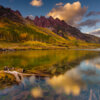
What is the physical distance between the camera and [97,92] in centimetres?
1337

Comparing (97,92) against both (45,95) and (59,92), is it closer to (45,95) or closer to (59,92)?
(59,92)

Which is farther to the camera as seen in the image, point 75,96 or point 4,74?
point 4,74

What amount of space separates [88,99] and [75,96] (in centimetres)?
156

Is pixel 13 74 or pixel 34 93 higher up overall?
pixel 13 74

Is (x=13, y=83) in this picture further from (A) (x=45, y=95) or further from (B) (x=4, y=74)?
(A) (x=45, y=95)

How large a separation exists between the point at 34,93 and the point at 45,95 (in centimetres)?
152

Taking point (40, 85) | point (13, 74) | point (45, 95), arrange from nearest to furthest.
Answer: point (45, 95) → point (40, 85) → point (13, 74)

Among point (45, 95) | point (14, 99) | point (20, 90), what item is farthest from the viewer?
point (20, 90)

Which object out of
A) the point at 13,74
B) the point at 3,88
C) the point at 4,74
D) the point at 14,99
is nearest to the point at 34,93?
the point at 14,99

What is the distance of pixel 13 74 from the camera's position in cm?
1711

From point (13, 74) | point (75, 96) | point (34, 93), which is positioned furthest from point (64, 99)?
point (13, 74)

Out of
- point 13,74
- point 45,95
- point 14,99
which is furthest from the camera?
point 13,74

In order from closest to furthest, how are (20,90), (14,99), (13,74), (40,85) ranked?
(14,99)
(20,90)
(40,85)
(13,74)

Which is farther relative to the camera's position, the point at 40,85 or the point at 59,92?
the point at 40,85
